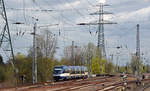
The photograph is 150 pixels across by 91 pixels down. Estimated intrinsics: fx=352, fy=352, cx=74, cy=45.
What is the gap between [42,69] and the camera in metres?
72.5

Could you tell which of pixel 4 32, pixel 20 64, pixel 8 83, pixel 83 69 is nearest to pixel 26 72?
pixel 20 64

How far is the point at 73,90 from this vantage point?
4266 centimetres

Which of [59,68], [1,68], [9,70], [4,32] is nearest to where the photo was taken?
[4,32]

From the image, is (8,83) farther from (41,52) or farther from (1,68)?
(41,52)

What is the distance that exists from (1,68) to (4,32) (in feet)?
16.5

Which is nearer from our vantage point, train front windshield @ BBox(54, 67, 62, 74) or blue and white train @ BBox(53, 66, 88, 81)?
train front windshield @ BBox(54, 67, 62, 74)

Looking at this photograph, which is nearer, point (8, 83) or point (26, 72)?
point (8, 83)

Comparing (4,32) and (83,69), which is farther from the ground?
(4,32)

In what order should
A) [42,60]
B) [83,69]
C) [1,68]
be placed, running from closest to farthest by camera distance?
1. [1,68]
2. [42,60]
3. [83,69]

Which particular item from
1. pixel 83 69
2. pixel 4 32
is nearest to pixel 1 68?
pixel 4 32

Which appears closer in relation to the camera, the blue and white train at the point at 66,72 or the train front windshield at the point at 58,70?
the train front windshield at the point at 58,70

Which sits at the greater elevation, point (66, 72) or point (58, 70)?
point (58, 70)

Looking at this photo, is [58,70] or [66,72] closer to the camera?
[58,70]

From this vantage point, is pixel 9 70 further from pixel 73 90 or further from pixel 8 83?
pixel 73 90
